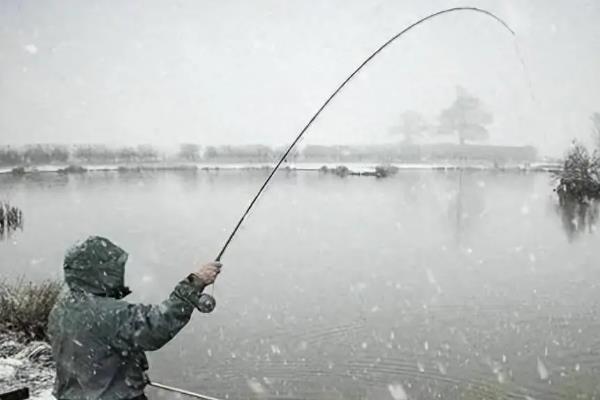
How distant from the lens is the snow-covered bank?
631 cm

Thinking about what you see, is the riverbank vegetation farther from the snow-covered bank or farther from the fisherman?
the fisherman

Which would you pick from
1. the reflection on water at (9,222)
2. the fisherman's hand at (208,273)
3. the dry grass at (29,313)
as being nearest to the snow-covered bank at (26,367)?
the dry grass at (29,313)

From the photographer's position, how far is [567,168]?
36.3m

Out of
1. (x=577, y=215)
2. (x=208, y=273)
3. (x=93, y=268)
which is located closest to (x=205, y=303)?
(x=208, y=273)

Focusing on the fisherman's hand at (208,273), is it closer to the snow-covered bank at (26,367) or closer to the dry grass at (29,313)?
the snow-covered bank at (26,367)

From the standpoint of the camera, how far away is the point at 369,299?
13.5 m

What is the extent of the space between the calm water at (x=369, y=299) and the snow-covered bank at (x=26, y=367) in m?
2.03

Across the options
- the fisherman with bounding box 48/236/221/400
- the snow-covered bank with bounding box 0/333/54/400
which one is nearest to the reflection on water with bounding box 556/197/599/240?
the snow-covered bank with bounding box 0/333/54/400

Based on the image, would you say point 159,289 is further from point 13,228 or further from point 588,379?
point 13,228

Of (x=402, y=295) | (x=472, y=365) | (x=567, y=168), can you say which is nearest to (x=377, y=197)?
(x=567, y=168)

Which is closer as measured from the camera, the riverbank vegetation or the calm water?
the calm water

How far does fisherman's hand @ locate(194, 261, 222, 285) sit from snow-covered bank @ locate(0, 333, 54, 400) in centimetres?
404

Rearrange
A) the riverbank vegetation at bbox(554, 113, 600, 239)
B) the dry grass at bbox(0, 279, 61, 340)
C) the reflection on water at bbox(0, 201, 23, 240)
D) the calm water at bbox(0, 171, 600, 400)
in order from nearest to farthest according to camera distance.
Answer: the dry grass at bbox(0, 279, 61, 340)
the calm water at bbox(0, 171, 600, 400)
the reflection on water at bbox(0, 201, 23, 240)
the riverbank vegetation at bbox(554, 113, 600, 239)

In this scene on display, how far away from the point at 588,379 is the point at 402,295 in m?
5.70
